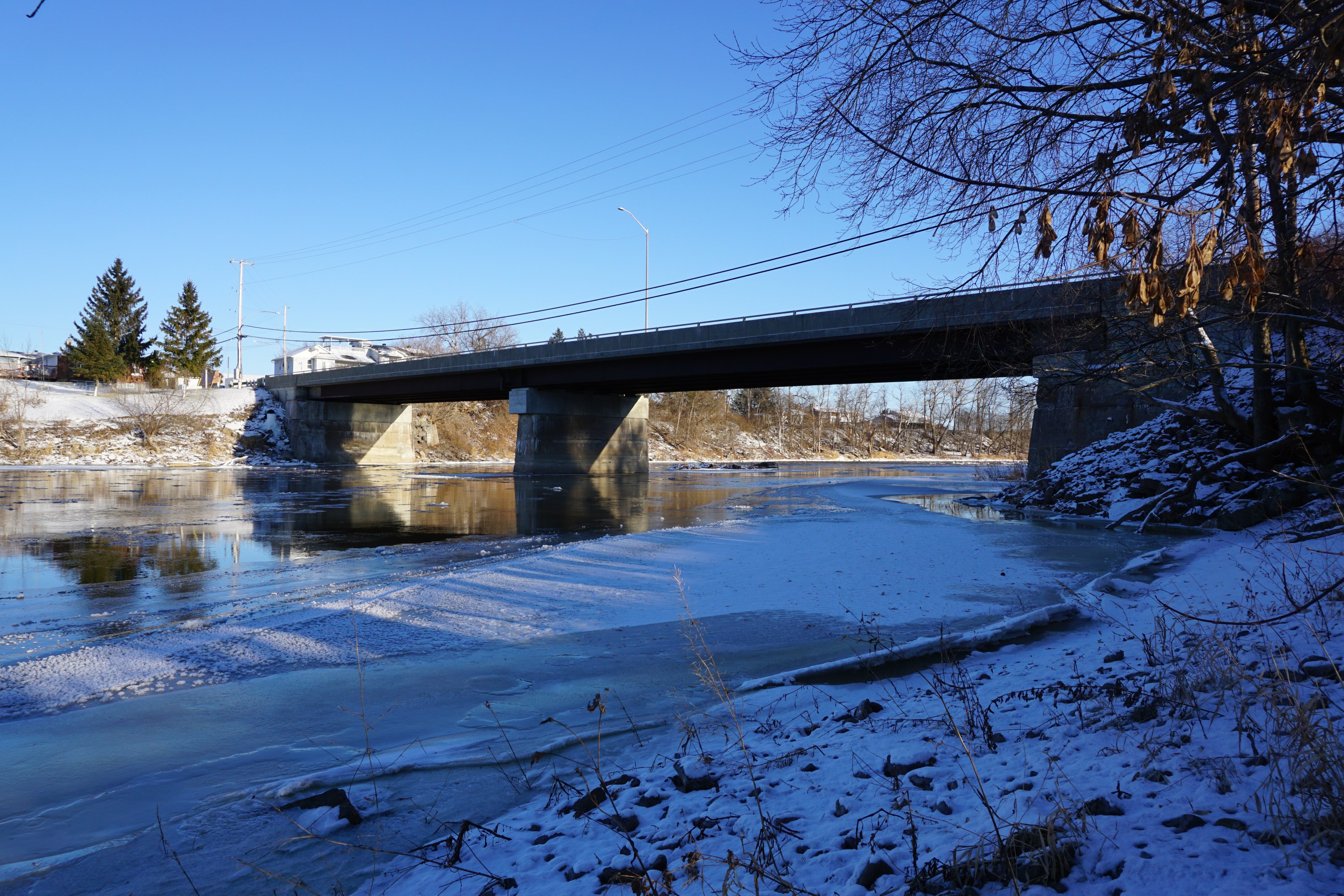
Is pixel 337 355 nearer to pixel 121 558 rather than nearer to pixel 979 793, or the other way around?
pixel 121 558

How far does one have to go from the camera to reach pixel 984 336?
9.66m

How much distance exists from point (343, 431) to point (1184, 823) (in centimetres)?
6335

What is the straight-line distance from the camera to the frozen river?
367 cm

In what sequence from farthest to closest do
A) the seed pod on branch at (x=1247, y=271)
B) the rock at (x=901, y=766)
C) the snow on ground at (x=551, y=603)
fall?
the snow on ground at (x=551, y=603), the seed pod on branch at (x=1247, y=271), the rock at (x=901, y=766)

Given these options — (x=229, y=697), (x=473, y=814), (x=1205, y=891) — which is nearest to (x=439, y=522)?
(x=229, y=697)

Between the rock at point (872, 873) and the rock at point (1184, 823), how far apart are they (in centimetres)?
92

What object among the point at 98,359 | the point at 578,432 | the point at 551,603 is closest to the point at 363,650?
the point at 551,603

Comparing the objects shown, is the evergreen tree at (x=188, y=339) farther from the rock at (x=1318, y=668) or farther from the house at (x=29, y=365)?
the rock at (x=1318, y=668)

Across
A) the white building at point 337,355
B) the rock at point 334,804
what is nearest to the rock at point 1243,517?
the rock at point 334,804

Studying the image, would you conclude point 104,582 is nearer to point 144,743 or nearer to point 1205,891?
point 144,743

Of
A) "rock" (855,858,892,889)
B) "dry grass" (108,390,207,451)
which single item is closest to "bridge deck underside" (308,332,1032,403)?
"dry grass" (108,390,207,451)

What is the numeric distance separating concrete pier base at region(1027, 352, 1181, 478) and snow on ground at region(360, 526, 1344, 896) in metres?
17.9

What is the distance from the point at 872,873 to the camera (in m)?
2.56

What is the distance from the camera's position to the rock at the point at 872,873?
2523mm
